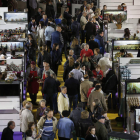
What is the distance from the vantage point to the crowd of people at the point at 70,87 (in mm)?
9781

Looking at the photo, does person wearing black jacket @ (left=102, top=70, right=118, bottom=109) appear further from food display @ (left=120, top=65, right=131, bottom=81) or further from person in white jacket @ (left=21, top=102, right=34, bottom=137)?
person in white jacket @ (left=21, top=102, right=34, bottom=137)

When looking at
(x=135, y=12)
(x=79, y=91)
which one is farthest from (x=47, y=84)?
(x=135, y=12)

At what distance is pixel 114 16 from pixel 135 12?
5.58 meters

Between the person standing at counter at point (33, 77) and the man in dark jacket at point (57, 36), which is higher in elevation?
the man in dark jacket at point (57, 36)

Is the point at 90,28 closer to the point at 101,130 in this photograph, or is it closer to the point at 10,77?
the point at 10,77

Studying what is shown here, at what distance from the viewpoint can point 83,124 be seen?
970 cm

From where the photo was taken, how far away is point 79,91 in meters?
12.0

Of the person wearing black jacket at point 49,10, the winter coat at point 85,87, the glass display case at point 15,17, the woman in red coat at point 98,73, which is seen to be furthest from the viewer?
the person wearing black jacket at point 49,10

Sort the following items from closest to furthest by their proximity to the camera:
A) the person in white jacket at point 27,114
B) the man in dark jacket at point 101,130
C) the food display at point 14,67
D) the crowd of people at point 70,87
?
the man in dark jacket at point 101,130 < the crowd of people at point 70,87 < the person in white jacket at point 27,114 < the food display at point 14,67

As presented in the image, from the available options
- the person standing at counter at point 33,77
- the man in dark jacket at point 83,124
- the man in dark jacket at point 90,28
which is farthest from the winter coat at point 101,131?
the man in dark jacket at point 90,28

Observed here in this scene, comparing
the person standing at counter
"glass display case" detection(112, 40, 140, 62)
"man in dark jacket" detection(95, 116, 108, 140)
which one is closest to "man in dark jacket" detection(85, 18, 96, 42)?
"glass display case" detection(112, 40, 140, 62)

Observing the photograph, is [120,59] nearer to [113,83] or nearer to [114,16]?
[113,83]

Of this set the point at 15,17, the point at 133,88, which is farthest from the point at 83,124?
the point at 15,17

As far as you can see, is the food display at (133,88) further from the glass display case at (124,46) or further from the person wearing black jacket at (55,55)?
the glass display case at (124,46)
